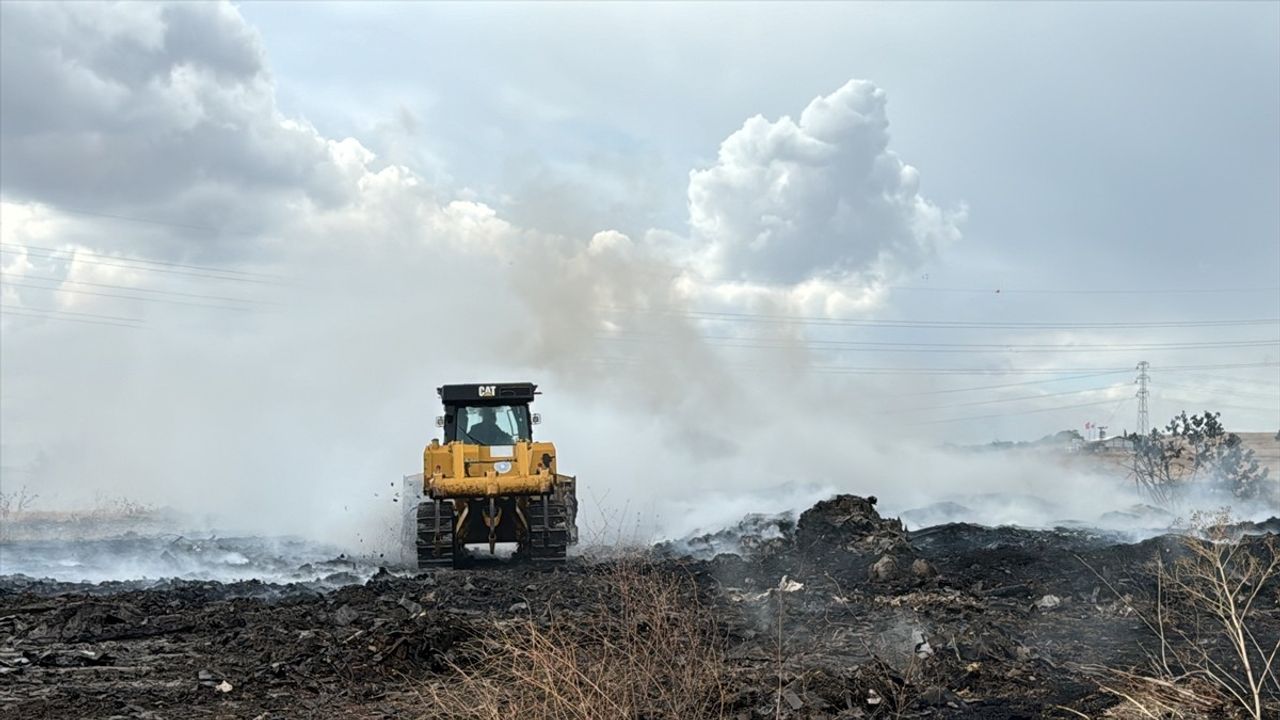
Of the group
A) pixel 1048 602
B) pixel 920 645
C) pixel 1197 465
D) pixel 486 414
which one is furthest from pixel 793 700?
pixel 1197 465

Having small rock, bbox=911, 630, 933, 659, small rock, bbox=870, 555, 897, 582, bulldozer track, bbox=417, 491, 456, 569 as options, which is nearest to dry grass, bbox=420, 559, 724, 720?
small rock, bbox=911, 630, 933, 659

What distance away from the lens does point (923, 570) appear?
1656 cm

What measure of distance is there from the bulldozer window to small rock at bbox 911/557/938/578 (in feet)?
27.2

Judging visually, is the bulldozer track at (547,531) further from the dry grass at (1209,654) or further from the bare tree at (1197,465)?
the bare tree at (1197,465)

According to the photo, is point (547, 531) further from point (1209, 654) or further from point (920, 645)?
point (1209, 654)

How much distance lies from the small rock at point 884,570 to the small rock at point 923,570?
28 centimetres

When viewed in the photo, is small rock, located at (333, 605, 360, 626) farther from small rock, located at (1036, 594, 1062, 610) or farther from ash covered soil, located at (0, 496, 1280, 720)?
small rock, located at (1036, 594, 1062, 610)

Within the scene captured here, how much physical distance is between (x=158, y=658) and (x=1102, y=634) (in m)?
9.70

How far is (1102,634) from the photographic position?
12391 mm

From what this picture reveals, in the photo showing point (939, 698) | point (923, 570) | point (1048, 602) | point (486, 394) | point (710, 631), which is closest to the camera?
→ point (939, 698)

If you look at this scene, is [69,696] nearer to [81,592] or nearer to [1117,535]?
[81,592]

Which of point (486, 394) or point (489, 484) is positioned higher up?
point (486, 394)

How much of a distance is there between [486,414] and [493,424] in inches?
10.6

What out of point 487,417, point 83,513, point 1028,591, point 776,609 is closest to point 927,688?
point 776,609
